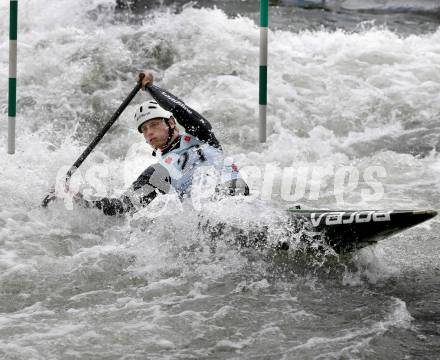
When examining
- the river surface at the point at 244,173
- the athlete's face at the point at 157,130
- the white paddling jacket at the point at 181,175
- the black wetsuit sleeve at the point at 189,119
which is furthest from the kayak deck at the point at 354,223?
the athlete's face at the point at 157,130

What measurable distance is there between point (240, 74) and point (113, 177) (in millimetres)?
2828

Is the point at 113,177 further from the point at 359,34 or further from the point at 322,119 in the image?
the point at 359,34

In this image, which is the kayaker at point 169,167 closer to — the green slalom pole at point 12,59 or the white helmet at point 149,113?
the white helmet at point 149,113

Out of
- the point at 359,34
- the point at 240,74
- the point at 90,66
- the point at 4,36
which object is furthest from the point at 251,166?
the point at 4,36

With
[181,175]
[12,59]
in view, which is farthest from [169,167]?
[12,59]

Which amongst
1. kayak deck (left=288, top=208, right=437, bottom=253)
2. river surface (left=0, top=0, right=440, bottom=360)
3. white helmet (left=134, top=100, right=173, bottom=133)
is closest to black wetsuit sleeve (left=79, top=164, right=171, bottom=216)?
river surface (left=0, top=0, right=440, bottom=360)

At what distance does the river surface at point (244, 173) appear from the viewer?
4734mm

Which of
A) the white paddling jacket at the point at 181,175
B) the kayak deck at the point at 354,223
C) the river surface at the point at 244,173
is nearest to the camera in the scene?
the river surface at the point at 244,173

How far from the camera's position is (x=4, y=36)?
38.4ft

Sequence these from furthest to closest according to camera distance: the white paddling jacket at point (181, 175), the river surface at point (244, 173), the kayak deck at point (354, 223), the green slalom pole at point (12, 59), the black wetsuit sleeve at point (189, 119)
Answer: the green slalom pole at point (12, 59)
the black wetsuit sleeve at point (189, 119)
the white paddling jacket at point (181, 175)
the kayak deck at point (354, 223)
the river surface at point (244, 173)

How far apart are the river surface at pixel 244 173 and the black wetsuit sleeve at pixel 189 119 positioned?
0.59m

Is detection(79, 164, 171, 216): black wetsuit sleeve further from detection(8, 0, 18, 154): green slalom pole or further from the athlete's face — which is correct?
detection(8, 0, 18, 154): green slalom pole

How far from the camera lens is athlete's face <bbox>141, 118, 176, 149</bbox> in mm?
5891

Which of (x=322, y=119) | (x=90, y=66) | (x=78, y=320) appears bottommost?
(x=78, y=320)
